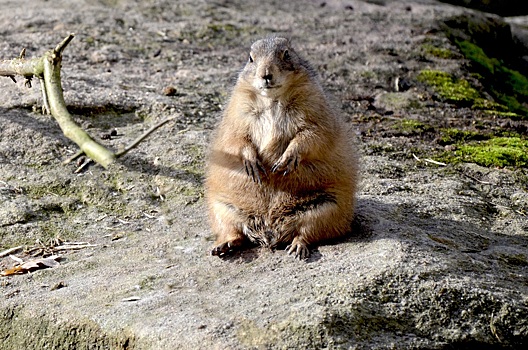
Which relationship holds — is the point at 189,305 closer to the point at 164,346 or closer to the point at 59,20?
the point at 164,346

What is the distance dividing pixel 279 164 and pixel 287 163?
0.05m

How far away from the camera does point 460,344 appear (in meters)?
4.04

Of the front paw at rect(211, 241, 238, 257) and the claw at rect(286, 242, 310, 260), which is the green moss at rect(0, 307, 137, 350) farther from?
the claw at rect(286, 242, 310, 260)

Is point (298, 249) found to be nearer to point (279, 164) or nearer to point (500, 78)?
point (279, 164)

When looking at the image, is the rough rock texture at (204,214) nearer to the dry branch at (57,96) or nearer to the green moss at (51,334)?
the green moss at (51,334)

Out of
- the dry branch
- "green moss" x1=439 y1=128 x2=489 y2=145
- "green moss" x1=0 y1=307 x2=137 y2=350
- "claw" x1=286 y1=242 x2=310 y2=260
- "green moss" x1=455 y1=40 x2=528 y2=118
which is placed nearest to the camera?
"green moss" x1=0 y1=307 x2=137 y2=350

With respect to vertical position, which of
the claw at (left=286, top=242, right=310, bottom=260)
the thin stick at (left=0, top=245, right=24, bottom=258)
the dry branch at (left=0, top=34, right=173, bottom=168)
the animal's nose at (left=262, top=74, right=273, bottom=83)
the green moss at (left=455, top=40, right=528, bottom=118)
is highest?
the animal's nose at (left=262, top=74, right=273, bottom=83)

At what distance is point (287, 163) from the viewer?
476cm

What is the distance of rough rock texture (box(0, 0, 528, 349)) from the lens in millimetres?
4062

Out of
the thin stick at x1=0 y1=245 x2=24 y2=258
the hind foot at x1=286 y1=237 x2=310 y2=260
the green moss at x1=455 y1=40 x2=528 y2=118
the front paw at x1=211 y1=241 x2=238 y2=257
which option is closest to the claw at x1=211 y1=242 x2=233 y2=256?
the front paw at x1=211 y1=241 x2=238 y2=257

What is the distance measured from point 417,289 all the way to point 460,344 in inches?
14.0

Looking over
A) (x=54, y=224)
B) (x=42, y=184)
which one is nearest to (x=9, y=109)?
(x=42, y=184)

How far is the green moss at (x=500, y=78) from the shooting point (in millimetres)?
9703

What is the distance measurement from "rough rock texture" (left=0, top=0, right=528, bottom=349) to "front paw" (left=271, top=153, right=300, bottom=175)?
20.8 inches
